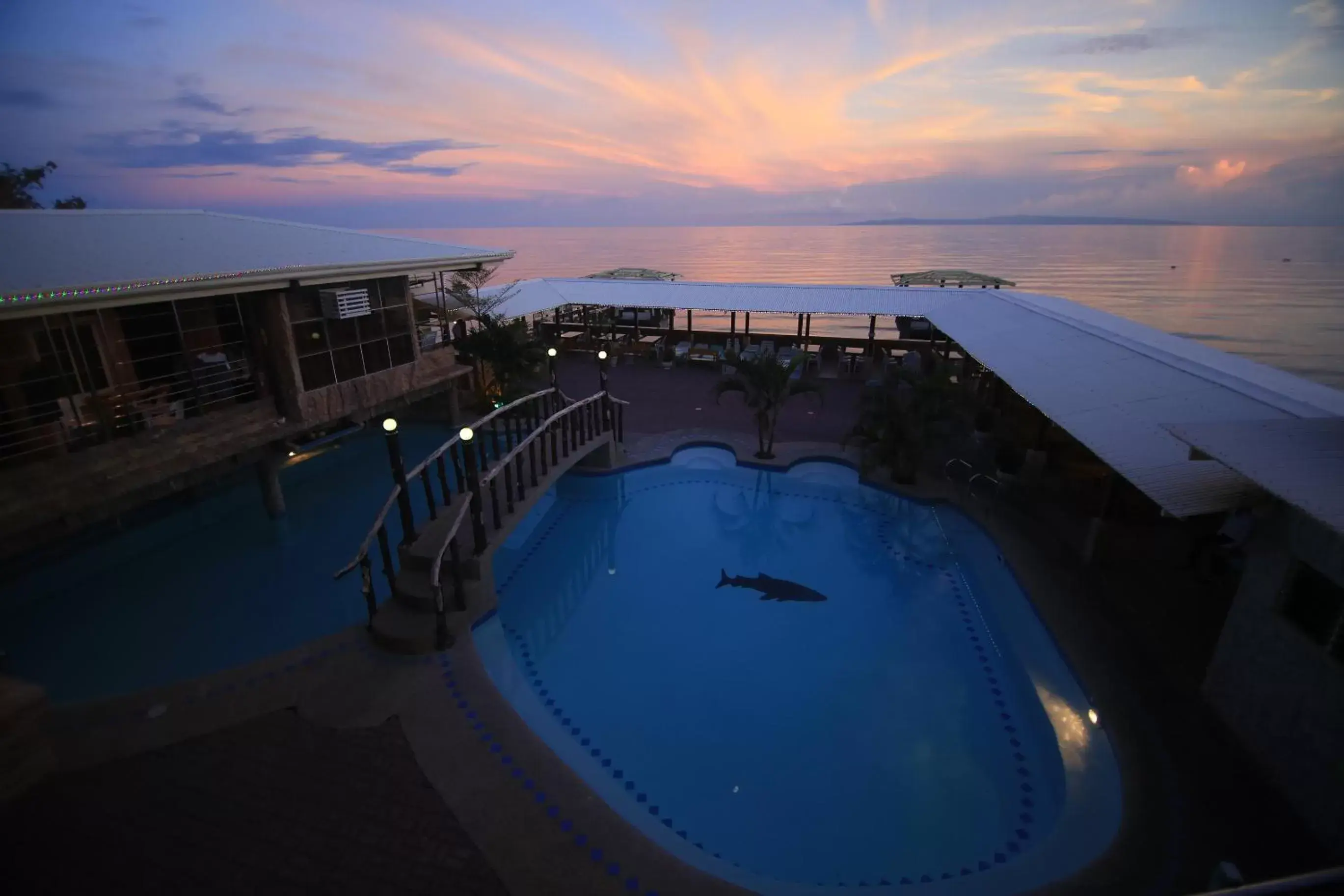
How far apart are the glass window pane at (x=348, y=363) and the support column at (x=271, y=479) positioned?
5.85ft

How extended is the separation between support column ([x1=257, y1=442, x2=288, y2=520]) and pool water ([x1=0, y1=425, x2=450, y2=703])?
20 centimetres

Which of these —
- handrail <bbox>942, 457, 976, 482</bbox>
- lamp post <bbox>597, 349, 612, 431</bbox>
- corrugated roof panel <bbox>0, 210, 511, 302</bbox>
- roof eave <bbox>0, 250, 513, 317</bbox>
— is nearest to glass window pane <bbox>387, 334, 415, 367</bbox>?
roof eave <bbox>0, 250, 513, 317</bbox>

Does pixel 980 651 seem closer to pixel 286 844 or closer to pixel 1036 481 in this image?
pixel 1036 481

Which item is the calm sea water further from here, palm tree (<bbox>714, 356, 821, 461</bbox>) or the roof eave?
the roof eave

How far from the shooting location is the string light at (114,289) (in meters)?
6.68

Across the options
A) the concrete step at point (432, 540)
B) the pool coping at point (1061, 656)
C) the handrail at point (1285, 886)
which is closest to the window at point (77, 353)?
the concrete step at point (432, 540)

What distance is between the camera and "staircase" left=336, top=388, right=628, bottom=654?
23.6 feet

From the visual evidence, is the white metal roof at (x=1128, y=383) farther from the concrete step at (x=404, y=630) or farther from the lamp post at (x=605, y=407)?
the concrete step at (x=404, y=630)

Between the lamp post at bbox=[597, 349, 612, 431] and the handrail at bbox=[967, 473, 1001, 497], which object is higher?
the lamp post at bbox=[597, 349, 612, 431]

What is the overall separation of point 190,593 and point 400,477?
4567mm

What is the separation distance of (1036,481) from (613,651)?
28.2 ft

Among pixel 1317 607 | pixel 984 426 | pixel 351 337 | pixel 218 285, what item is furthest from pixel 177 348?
pixel 1317 607

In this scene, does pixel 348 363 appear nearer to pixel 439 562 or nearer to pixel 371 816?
pixel 439 562

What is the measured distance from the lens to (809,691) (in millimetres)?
7504
